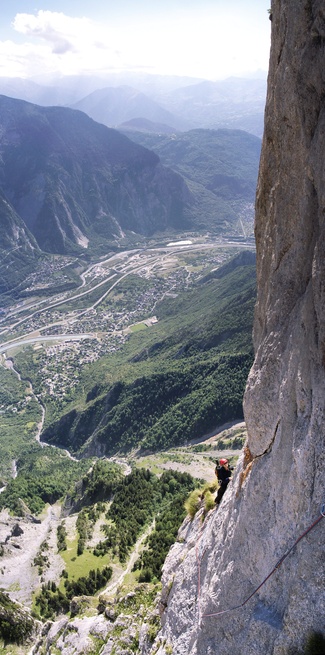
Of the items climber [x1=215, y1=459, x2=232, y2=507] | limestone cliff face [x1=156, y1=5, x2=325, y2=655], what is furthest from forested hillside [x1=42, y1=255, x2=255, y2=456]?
limestone cliff face [x1=156, y1=5, x2=325, y2=655]

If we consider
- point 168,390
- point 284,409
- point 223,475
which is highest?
point 284,409

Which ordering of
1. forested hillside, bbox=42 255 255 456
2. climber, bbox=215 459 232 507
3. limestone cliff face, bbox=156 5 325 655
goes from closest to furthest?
limestone cliff face, bbox=156 5 325 655 → climber, bbox=215 459 232 507 → forested hillside, bbox=42 255 255 456

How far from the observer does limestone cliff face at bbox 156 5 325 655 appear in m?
13.0

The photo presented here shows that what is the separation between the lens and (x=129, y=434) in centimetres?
10331

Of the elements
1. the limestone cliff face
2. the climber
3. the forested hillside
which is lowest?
the forested hillside

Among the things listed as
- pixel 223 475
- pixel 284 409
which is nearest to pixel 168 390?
pixel 223 475

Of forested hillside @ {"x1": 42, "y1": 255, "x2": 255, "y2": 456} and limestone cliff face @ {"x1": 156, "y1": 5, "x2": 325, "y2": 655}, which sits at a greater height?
limestone cliff face @ {"x1": 156, "y1": 5, "x2": 325, "y2": 655}

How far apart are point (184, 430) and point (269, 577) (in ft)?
262

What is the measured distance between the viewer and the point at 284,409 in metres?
14.7

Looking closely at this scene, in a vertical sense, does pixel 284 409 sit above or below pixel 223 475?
above

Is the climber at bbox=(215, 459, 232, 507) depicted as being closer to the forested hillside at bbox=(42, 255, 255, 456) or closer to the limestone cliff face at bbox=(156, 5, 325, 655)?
the limestone cliff face at bbox=(156, 5, 325, 655)

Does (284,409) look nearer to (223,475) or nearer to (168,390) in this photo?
(223,475)

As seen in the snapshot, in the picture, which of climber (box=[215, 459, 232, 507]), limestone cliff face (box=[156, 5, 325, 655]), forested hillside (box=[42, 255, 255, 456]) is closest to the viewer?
limestone cliff face (box=[156, 5, 325, 655])

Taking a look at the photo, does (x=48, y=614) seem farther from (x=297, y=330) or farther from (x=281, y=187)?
(x=281, y=187)
